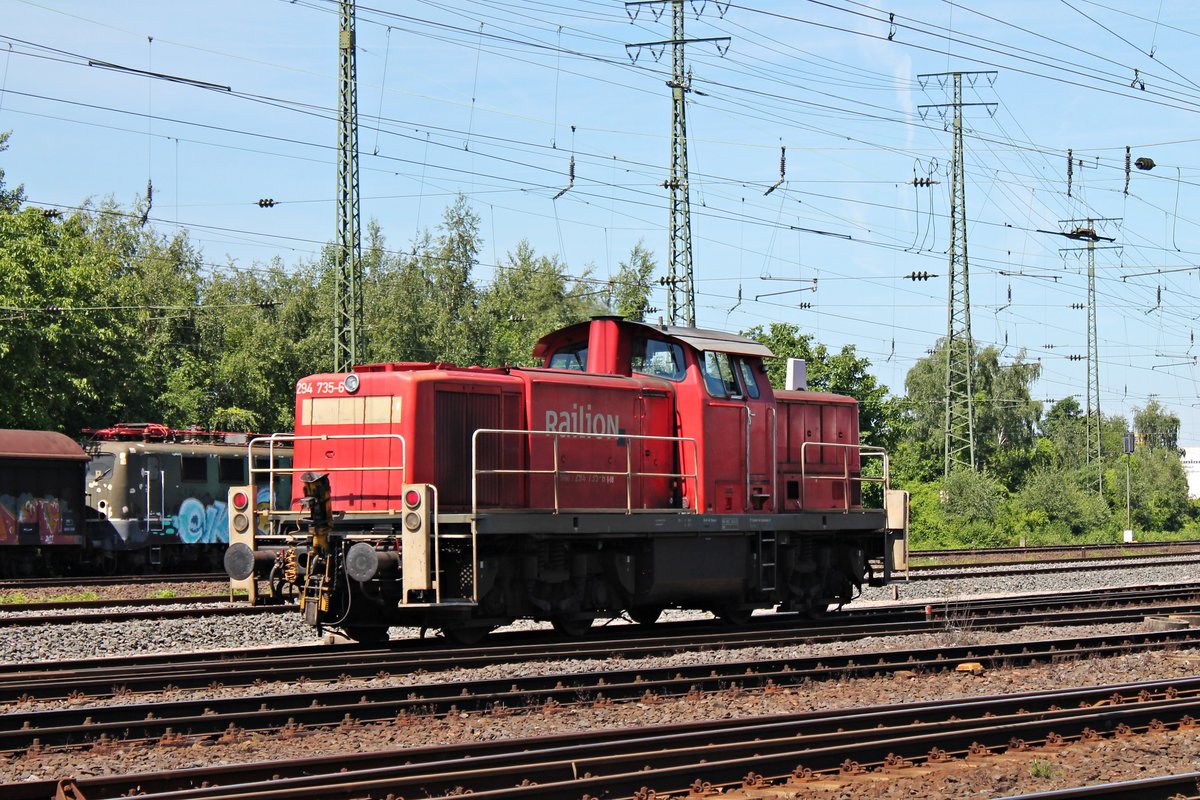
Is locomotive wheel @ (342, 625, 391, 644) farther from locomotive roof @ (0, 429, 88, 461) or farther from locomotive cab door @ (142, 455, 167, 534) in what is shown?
locomotive cab door @ (142, 455, 167, 534)

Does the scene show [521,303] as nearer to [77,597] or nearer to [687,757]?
[77,597]

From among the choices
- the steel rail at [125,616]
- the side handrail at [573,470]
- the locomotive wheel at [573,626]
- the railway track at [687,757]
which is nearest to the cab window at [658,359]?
the side handrail at [573,470]

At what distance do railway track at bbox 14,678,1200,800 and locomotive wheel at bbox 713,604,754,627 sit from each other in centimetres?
638

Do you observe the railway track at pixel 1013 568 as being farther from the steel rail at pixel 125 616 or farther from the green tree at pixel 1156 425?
the green tree at pixel 1156 425

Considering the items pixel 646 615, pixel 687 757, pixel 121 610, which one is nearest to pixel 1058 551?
pixel 646 615

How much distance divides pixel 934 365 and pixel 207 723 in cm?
7732

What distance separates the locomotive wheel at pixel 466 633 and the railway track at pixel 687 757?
5012 mm

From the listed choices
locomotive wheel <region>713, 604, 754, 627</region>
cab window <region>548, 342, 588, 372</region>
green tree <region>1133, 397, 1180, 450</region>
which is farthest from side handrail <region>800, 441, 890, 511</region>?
green tree <region>1133, 397, 1180, 450</region>

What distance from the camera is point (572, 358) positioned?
51.8 feet

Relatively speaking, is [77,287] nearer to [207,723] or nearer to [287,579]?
[287,579]

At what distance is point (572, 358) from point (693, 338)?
157 cm

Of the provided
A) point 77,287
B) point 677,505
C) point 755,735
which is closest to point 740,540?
point 677,505

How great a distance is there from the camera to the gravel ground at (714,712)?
7.88 m

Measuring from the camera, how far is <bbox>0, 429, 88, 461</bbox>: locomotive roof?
26203mm
